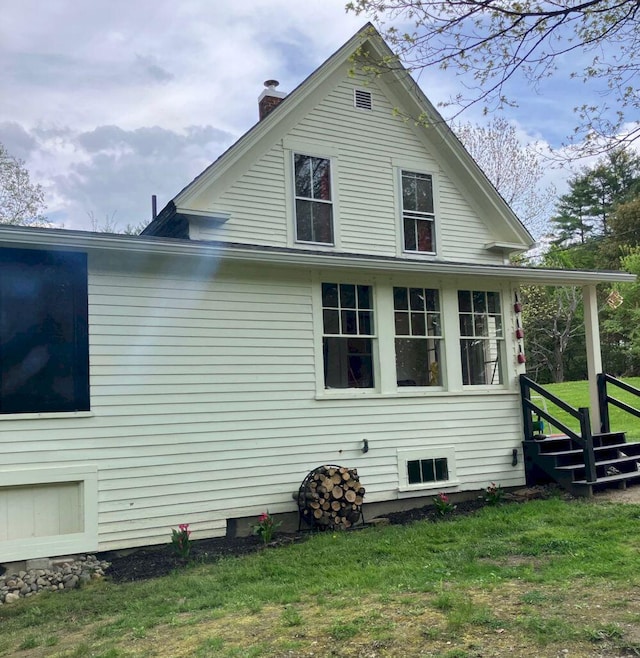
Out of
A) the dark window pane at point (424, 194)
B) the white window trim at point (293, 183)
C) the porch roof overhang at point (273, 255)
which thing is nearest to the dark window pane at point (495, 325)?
the porch roof overhang at point (273, 255)

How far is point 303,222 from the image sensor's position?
890 centimetres

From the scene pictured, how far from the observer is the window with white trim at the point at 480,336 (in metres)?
9.41

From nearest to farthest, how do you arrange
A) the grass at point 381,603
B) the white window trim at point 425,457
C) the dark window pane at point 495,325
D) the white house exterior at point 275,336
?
the grass at point 381,603 < the white house exterior at point 275,336 < the white window trim at point 425,457 < the dark window pane at point 495,325

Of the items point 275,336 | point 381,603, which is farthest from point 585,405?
point 381,603

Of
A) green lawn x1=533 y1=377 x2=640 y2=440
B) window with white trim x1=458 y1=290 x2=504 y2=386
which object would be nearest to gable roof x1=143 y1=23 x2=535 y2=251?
window with white trim x1=458 y1=290 x2=504 y2=386

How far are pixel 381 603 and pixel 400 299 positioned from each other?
508cm

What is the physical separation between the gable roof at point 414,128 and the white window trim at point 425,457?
3696 mm

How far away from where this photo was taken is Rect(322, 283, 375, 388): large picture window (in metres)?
8.30

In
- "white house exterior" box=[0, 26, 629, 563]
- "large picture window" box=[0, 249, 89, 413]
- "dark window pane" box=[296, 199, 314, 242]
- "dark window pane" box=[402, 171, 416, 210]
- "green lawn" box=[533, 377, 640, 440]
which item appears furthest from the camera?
"green lawn" box=[533, 377, 640, 440]

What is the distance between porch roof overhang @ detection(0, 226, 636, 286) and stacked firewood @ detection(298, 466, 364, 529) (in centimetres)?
262

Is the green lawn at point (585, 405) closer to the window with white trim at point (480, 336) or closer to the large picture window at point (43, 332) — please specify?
the window with white trim at point (480, 336)

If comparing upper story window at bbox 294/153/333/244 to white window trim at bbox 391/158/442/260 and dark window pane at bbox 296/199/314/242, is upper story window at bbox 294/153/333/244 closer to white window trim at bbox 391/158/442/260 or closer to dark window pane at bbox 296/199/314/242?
dark window pane at bbox 296/199/314/242

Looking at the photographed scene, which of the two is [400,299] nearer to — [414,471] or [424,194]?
[424,194]

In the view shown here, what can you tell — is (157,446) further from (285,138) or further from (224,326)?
(285,138)
